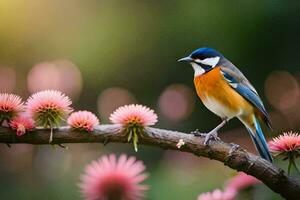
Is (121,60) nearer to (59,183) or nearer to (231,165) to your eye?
(59,183)

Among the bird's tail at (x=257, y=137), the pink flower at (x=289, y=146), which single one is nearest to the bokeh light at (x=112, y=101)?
the bird's tail at (x=257, y=137)

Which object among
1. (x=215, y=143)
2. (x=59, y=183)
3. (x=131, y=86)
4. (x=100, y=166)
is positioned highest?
(x=131, y=86)

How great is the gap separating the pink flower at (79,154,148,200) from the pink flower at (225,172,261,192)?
568mm

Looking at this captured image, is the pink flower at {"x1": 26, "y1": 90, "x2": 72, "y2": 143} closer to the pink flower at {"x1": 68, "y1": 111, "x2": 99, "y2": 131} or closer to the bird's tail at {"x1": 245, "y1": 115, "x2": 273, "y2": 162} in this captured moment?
the pink flower at {"x1": 68, "y1": 111, "x2": 99, "y2": 131}

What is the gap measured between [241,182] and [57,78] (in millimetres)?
2693

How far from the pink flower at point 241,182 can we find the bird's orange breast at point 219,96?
3.88 ft

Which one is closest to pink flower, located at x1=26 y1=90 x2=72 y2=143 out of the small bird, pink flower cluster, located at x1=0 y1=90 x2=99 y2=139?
pink flower cluster, located at x1=0 y1=90 x2=99 y2=139

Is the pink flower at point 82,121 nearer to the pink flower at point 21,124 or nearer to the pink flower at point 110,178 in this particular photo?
the pink flower at point 21,124

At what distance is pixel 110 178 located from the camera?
3.67 ft

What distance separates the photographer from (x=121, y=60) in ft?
16.5

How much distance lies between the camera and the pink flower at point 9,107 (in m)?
1.60

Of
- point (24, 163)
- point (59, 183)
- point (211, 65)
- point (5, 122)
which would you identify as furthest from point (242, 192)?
point (24, 163)

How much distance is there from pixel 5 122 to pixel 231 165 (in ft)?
1.72

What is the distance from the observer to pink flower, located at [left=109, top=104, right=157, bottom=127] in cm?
157
